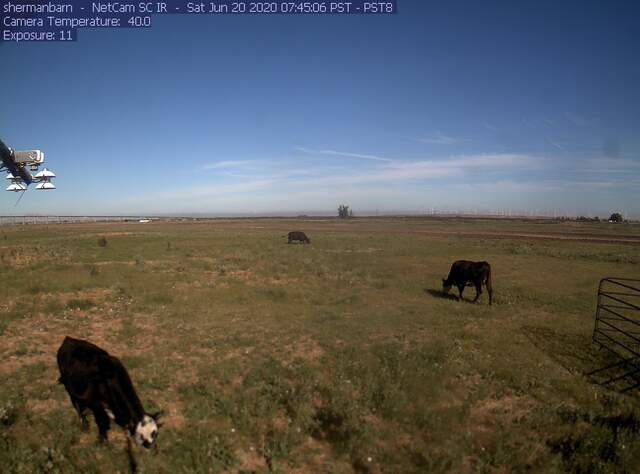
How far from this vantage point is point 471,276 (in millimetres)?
14641

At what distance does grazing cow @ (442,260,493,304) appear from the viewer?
14375 millimetres

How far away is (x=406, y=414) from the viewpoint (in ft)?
20.5

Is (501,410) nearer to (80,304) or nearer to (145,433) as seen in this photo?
(145,433)

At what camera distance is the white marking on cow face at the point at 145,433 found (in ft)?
16.5

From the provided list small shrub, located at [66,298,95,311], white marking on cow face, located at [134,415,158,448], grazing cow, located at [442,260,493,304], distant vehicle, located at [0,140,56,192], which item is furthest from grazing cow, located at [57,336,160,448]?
distant vehicle, located at [0,140,56,192]

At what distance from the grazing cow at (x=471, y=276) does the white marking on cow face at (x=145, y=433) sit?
13.2 metres

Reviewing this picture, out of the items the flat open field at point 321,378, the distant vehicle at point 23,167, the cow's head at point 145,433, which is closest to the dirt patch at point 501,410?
the flat open field at point 321,378

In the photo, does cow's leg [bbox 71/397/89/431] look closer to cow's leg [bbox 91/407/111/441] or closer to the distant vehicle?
cow's leg [bbox 91/407/111/441]

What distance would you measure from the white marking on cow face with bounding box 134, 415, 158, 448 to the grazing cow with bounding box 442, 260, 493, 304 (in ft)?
43.1

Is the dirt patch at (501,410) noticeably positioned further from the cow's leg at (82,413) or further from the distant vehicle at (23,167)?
the distant vehicle at (23,167)

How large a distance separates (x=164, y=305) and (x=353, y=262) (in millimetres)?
14488

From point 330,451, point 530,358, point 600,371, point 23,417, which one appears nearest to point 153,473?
point 330,451

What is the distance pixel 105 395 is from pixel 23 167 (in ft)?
80.3

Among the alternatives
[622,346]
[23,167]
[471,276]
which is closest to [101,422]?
[622,346]
